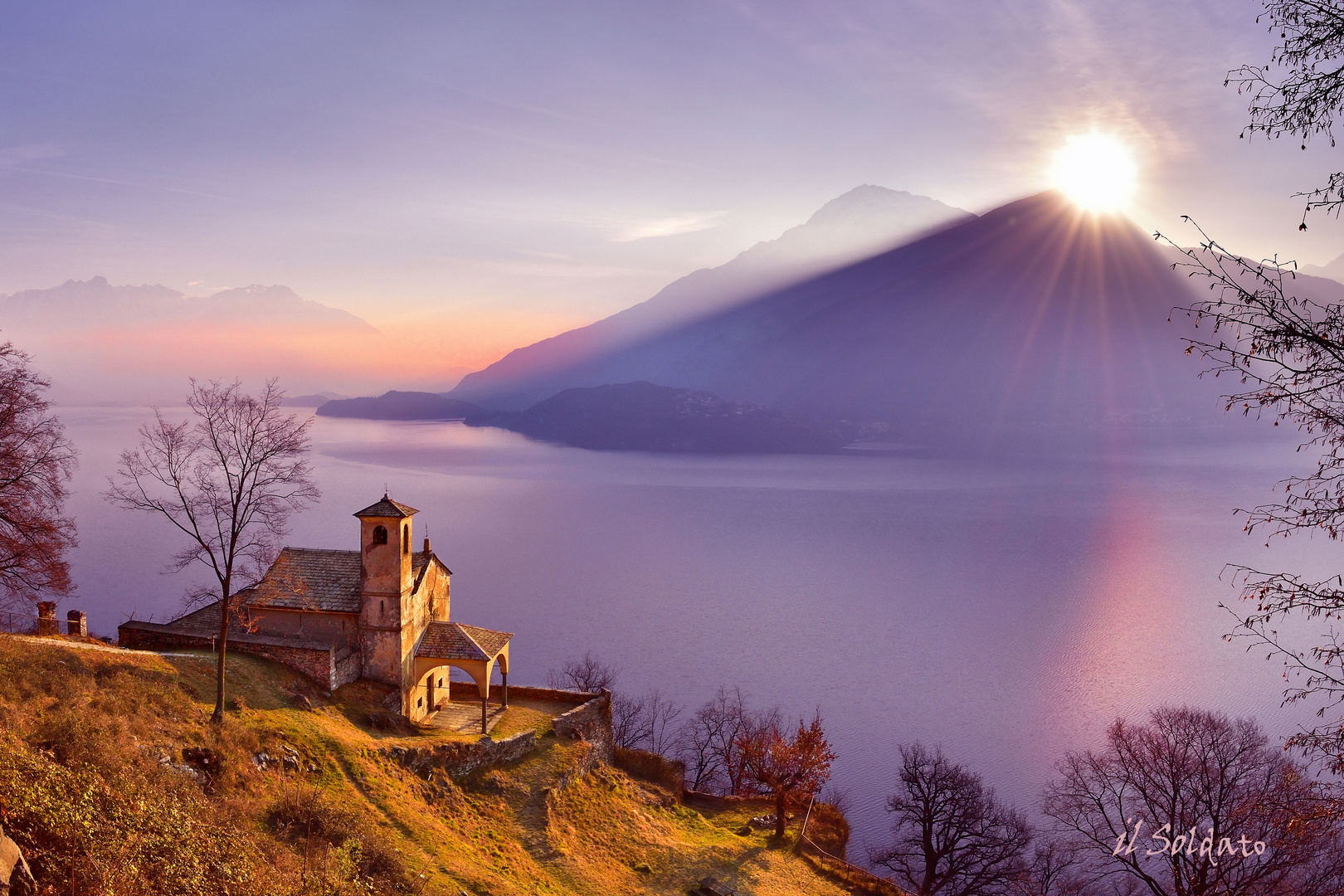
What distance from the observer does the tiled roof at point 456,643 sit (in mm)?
27609

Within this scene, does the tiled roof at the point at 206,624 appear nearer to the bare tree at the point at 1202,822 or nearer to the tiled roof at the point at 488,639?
the tiled roof at the point at 488,639

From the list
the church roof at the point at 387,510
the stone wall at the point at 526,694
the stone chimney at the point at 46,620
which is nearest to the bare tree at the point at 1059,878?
the stone wall at the point at 526,694

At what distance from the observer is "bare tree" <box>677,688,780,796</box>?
39062mm

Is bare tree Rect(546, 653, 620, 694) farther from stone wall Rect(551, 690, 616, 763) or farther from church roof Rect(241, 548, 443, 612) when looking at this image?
church roof Rect(241, 548, 443, 612)

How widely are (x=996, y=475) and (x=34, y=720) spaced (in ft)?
670

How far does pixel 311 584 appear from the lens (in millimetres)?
27250

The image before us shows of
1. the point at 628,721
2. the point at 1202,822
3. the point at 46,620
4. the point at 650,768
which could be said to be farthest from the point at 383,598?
the point at 1202,822

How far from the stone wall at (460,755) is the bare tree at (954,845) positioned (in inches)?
661

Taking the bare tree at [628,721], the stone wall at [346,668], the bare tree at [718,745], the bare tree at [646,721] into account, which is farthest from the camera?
the bare tree at [646,721]

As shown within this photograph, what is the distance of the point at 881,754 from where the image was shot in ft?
153

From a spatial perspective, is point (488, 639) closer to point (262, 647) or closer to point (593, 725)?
point (593, 725)

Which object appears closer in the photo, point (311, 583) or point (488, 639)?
point (311, 583)

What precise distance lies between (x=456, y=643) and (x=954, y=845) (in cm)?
2242

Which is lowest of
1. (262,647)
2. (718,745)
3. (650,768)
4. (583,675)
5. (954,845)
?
(718,745)
